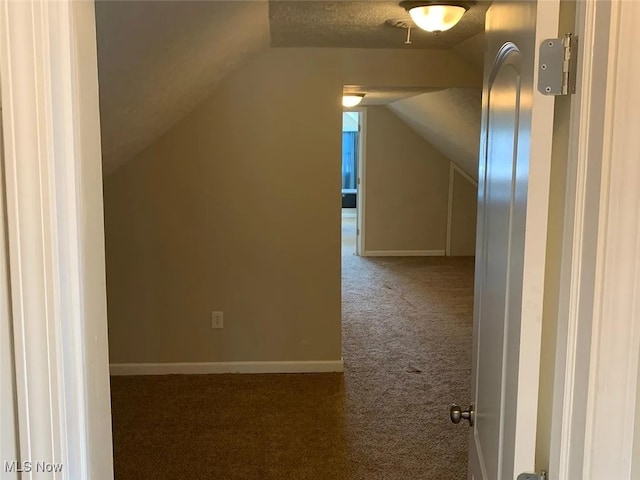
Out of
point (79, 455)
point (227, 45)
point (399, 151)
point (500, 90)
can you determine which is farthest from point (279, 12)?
point (399, 151)

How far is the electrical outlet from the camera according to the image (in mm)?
3865

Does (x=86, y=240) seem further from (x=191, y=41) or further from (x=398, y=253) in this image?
(x=398, y=253)

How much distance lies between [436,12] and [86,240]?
6.34 ft

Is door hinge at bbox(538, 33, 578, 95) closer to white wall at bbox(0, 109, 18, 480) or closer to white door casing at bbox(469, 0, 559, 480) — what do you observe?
white door casing at bbox(469, 0, 559, 480)

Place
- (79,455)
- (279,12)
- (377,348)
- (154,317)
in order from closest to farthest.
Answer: (79,455)
(279,12)
(154,317)
(377,348)

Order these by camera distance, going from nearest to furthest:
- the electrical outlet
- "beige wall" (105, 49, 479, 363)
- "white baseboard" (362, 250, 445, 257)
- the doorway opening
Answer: "beige wall" (105, 49, 479, 363) < the electrical outlet < "white baseboard" (362, 250, 445, 257) < the doorway opening

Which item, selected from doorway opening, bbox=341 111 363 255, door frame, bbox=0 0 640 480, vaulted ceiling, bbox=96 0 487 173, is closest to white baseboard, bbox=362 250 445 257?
doorway opening, bbox=341 111 363 255

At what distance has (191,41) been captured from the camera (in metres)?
2.21

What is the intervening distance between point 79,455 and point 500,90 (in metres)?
1.07

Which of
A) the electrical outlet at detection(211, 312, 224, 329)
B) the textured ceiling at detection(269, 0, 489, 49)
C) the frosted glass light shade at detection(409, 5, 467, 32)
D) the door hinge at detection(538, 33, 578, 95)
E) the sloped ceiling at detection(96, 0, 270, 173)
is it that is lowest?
the electrical outlet at detection(211, 312, 224, 329)

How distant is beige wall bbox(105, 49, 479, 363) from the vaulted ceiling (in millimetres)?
158

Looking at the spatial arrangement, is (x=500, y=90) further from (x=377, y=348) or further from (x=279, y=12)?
(x=377, y=348)

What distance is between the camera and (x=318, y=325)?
3.90 meters

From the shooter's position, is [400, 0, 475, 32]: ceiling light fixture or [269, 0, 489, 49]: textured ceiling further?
[269, 0, 489, 49]: textured ceiling
